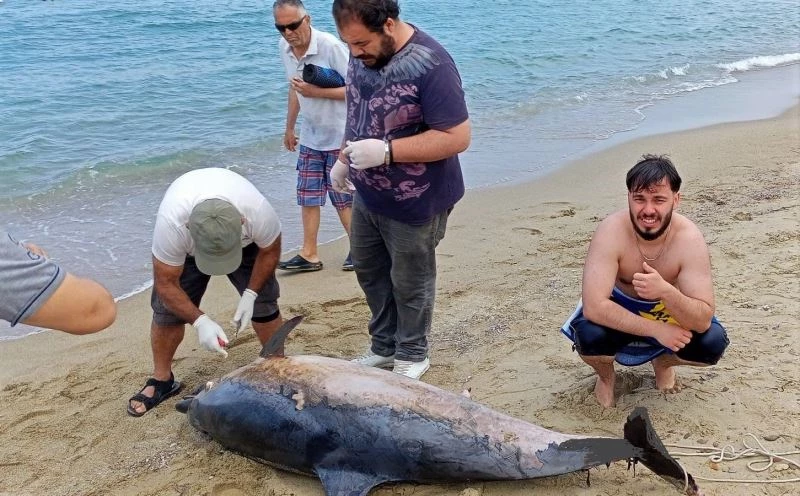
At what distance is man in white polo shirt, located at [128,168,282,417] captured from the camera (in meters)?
3.72

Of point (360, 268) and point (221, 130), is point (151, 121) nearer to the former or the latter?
point (221, 130)

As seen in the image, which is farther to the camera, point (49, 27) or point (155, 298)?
point (49, 27)

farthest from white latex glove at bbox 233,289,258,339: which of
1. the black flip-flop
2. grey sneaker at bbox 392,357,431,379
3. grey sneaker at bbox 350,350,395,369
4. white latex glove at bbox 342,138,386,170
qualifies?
the black flip-flop

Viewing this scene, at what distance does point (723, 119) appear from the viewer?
10.3 metres

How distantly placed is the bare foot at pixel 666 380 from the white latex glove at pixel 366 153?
1667 mm

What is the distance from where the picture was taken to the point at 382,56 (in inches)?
138

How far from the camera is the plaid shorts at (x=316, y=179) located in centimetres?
585

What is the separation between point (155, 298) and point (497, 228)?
336 cm

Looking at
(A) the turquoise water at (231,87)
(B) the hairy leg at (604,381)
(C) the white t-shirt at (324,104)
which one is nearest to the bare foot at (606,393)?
(B) the hairy leg at (604,381)

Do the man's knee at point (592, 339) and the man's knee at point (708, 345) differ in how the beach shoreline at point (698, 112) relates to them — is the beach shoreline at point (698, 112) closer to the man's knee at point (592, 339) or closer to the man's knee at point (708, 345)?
the man's knee at point (592, 339)

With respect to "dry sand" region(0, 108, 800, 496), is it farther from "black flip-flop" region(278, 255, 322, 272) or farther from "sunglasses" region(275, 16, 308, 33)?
"sunglasses" region(275, 16, 308, 33)

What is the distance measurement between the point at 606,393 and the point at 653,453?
788mm

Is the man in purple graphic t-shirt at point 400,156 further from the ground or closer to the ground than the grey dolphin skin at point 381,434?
further from the ground

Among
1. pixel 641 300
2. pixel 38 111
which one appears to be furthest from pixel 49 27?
pixel 641 300
